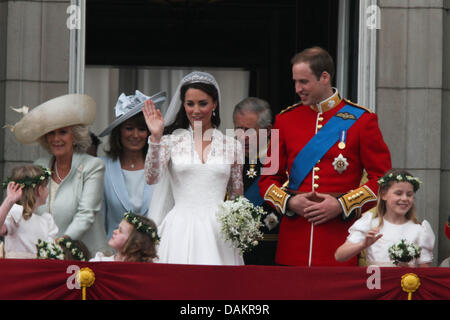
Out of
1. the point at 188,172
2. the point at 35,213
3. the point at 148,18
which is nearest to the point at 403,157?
the point at 188,172

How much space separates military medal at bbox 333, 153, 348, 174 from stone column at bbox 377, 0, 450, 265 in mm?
Answer: 1736

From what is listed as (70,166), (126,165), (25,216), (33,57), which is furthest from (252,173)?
(33,57)

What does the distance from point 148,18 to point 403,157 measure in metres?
4.11

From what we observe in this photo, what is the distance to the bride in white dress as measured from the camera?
5531 millimetres

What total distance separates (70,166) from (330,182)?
169 cm

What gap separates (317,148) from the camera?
572 cm

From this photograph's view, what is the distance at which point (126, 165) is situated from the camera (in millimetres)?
6445

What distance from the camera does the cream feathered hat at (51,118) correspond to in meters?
6.00

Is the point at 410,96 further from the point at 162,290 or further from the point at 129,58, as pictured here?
the point at 129,58

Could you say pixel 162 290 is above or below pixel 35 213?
below

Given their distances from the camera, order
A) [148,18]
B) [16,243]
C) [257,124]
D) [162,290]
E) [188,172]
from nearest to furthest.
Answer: [162,290] → [16,243] → [188,172] → [257,124] → [148,18]

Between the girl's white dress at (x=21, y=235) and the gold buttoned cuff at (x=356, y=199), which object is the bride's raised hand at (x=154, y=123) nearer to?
the girl's white dress at (x=21, y=235)

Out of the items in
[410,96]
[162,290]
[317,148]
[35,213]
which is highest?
[410,96]

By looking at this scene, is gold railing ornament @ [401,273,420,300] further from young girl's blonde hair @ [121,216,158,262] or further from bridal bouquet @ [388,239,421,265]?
young girl's blonde hair @ [121,216,158,262]
